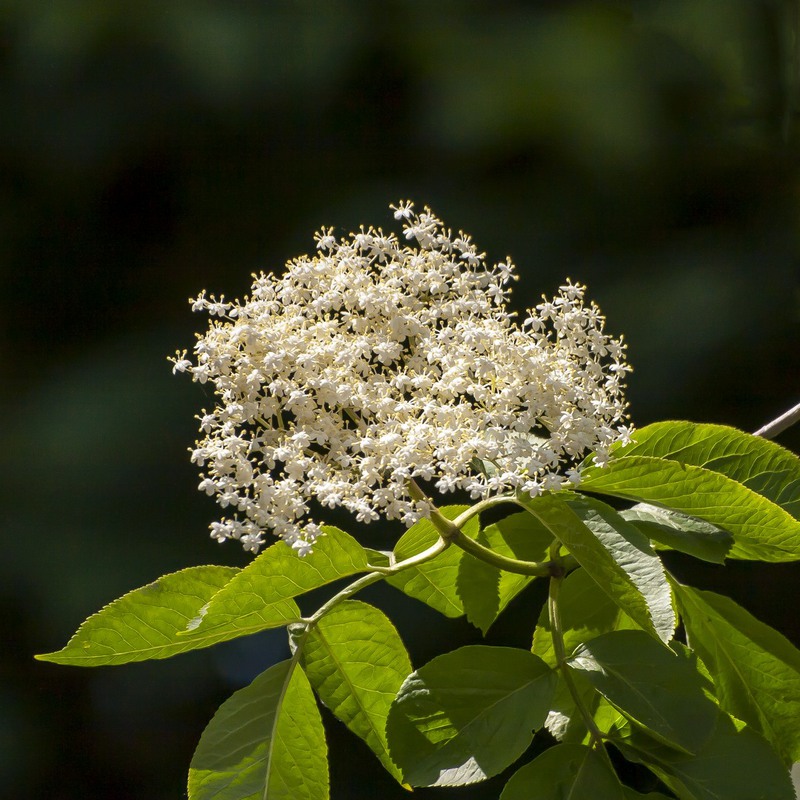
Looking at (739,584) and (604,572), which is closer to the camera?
(604,572)

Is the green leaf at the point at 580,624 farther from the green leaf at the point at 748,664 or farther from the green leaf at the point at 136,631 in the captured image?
the green leaf at the point at 136,631

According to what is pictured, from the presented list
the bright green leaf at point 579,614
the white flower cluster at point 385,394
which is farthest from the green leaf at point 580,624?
the white flower cluster at point 385,394

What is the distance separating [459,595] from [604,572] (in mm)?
125

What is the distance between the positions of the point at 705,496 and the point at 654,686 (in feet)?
0.31

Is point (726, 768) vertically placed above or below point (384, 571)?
below

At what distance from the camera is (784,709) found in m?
0.54

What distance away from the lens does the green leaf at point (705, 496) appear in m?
0.48

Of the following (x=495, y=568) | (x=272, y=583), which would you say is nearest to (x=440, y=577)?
(x=495, y=568)

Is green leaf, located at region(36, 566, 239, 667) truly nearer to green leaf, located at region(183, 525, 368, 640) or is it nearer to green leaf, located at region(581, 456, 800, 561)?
green leaf, located at region(183, 525, 368, 640)

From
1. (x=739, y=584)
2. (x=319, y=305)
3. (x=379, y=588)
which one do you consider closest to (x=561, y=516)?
(x=319, y=305)

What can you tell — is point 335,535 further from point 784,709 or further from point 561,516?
point 784,709

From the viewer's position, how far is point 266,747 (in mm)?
501

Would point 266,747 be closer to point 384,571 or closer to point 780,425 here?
point 384,571

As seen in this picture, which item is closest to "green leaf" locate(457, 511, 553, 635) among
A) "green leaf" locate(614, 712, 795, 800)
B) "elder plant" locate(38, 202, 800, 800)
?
"elder plant" locate(38, 202, 800, 800)
